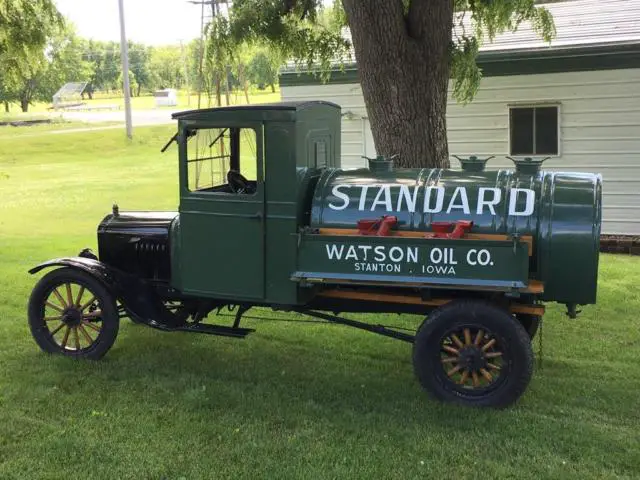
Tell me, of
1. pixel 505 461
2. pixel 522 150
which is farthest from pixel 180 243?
pixel 522 150

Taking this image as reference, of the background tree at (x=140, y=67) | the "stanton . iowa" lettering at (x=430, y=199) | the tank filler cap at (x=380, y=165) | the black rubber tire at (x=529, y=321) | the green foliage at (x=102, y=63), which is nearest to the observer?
the "stanton . iowa" lettering at (x=430, y=199)

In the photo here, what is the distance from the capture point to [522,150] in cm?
1165

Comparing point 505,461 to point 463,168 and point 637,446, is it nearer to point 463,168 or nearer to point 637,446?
point 637,446

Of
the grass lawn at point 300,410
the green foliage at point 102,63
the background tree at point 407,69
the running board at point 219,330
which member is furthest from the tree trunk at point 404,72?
the green foliage at point 102,63

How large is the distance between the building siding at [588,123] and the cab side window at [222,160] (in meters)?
6.46

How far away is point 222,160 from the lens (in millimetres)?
5895

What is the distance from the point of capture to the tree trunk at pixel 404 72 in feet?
23.2

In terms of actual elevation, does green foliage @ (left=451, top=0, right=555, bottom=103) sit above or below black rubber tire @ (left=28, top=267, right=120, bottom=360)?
above

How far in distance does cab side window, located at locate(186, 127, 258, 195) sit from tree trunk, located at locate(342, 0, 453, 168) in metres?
1.96

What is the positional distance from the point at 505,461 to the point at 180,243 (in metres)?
3.00

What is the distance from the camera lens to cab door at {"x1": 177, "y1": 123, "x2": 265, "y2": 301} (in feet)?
17.3

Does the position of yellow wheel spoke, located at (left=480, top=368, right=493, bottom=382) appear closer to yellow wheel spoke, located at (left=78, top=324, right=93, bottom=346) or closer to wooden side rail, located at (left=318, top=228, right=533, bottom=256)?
wooden side rail, located at (left=318, top=228, right=533, bottom=256)

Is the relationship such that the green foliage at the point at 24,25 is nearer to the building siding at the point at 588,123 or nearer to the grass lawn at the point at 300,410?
the grass lawn at the point at 300,410

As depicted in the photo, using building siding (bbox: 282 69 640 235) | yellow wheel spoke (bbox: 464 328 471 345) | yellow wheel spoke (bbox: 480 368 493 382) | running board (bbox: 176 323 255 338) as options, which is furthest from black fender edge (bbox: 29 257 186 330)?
building siding (bbox: 282 69 640 235)
